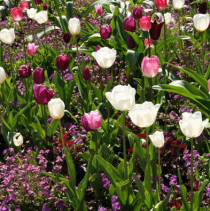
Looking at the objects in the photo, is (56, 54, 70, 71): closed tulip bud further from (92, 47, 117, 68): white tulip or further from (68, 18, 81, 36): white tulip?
Answer: (92, 47, 117, 68): white tulip

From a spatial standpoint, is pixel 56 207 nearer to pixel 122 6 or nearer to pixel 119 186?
pixel 119 186

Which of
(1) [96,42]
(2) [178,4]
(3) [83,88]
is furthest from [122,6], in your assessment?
(3) [83,88]

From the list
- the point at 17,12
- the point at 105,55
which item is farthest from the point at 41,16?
the point at 105,55

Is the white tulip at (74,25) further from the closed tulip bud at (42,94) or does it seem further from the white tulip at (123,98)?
the white tulip at (123,98)

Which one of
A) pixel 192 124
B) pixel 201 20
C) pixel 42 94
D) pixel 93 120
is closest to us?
pixel 192 124

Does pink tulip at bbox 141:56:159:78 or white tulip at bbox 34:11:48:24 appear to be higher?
pink tulip at bbox 141:56:159:78

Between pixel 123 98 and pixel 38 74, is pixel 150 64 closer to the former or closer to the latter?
pixel 123 98

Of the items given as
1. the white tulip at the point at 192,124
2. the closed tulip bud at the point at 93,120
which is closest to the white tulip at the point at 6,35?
the closed tulip bud at the point at 93,120

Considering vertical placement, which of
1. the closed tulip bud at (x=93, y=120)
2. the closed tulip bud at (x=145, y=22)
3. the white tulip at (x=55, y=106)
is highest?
the closed tulip bud at (x=145, y=22)

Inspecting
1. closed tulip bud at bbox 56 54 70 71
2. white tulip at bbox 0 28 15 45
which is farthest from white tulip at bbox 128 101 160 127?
white tulip at bbox 0 28 15 45

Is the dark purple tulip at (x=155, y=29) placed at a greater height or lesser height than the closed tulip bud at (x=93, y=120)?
greater

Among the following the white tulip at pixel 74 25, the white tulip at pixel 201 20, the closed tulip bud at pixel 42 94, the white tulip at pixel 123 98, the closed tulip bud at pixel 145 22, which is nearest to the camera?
the white tulip at pixel 123 98

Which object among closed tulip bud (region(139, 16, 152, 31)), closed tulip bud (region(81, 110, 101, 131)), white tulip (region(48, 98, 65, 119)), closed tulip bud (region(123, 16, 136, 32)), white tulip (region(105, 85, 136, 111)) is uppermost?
closed tulip bud (region(139, 16, 152, 31))

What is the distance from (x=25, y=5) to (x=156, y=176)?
305cm
